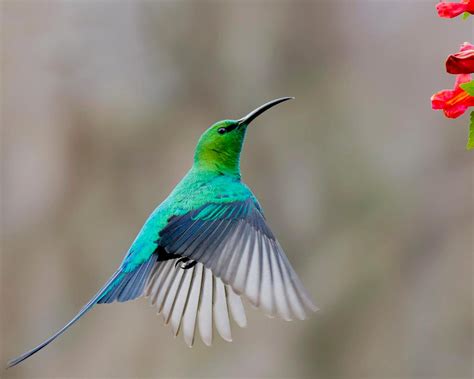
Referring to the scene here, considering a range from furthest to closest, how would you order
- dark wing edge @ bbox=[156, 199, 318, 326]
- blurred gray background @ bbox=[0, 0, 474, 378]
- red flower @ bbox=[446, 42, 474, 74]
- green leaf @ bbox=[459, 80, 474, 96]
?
blurred gray background @ bbox=[0, 0, 474, 378] < dark wing edge @ bbox=[156, 199, 318, 326] < red flower @ bbox=[446, 42, 474, 74] < green leaf @ bbox=[459, 80, 474, 96]

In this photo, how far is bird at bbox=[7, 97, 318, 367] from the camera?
193cm

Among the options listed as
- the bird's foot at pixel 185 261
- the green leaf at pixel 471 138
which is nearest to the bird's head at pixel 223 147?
the bird's foot at pixel 185 261

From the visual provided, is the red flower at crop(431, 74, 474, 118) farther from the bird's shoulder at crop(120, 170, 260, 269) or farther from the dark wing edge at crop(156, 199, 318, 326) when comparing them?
the bird's shoulder at crop(120, 170, 260, 269)

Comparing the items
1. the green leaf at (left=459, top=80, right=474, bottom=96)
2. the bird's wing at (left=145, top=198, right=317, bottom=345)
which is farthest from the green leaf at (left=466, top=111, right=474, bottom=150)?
the bird's wing at (left=145, top=198, right=317, bottom=345)

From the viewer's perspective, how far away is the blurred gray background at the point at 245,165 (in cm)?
585

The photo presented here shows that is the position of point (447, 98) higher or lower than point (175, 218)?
higher

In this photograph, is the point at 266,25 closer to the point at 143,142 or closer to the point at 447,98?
the point at 143,142

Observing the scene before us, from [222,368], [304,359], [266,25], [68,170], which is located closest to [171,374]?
[222,368]

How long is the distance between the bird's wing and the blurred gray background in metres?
3.45

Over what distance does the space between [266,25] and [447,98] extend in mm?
5097

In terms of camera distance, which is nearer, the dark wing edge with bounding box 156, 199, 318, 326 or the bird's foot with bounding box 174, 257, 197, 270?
the dark wing edge with bounding box 156, 199, 318, 326

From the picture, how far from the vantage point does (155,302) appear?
231 cm

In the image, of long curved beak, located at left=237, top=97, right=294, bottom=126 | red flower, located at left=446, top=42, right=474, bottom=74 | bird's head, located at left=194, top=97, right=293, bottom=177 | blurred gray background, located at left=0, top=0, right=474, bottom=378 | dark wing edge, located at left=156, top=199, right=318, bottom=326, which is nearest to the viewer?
red flower, located at left=446, top=42, right=474, bottom=74

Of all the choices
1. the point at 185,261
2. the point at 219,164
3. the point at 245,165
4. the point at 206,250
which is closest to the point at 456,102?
the point at 206,250
